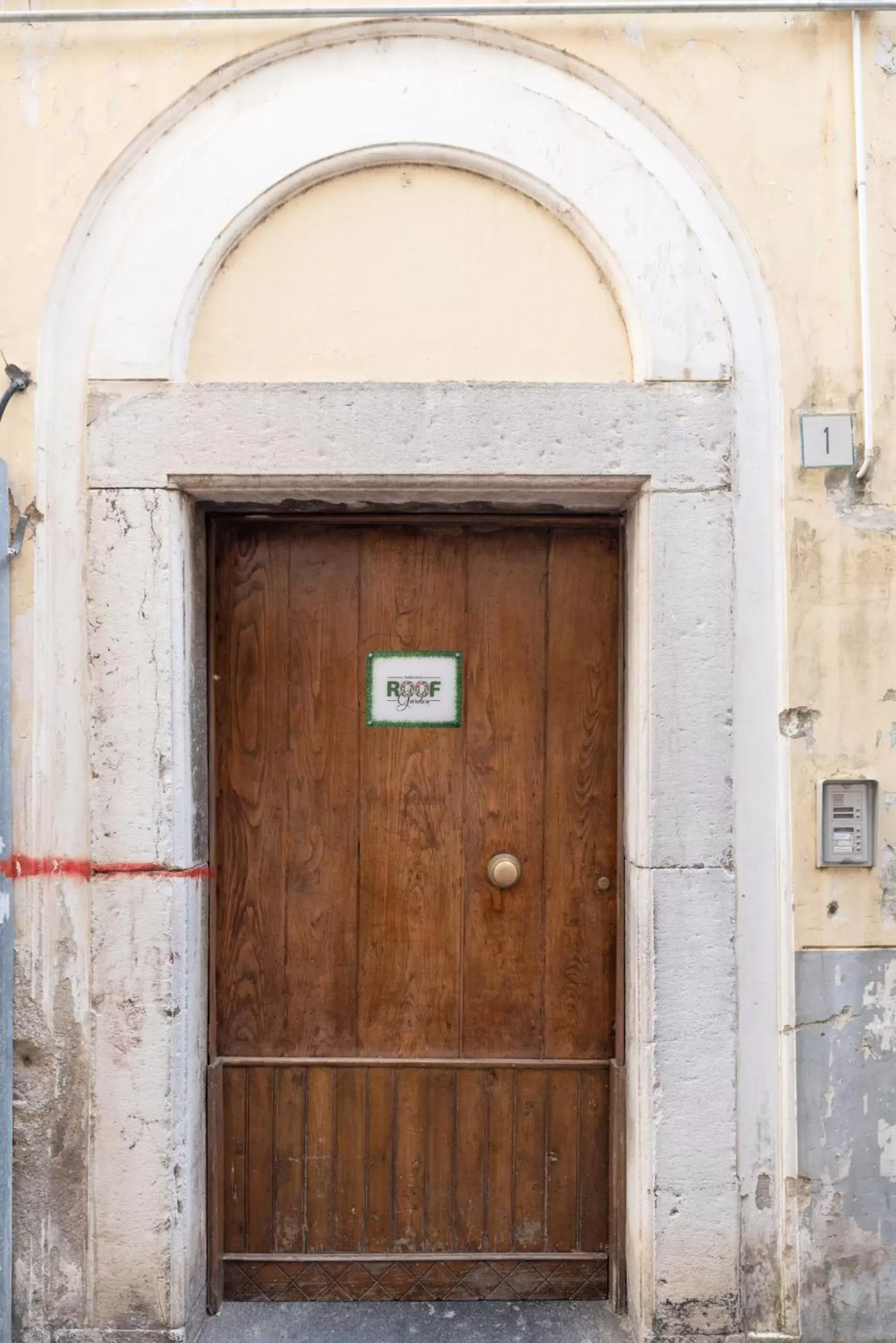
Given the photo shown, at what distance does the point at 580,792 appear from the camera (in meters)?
2.73

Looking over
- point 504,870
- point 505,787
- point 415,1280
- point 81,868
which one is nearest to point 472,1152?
point 415,1280

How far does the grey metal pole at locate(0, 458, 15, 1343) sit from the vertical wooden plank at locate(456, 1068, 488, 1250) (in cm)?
119

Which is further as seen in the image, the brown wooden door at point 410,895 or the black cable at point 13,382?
the brown wooden door at point 410,895

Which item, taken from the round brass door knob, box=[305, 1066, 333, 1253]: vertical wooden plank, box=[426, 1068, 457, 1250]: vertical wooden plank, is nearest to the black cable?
the round brass door knob

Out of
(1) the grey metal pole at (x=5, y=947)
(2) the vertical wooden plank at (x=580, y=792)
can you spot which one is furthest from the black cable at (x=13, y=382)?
(2) the vertical wooden plank at (x=580, y=792)

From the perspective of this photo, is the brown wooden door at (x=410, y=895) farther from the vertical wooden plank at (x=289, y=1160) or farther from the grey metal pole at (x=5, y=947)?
the grey metal pole at (x=5, y=947)

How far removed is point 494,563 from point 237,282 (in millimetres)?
1017

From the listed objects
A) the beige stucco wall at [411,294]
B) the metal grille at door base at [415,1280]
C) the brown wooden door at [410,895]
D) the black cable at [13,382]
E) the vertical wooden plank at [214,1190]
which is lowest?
the metal grille at door base at [415,1280]

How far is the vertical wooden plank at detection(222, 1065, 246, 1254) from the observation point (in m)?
2.73

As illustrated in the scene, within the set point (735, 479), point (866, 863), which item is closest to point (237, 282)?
point (735, 479)

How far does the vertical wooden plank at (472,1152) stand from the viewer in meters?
2.73

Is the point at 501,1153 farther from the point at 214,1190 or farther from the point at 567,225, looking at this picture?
the point at 567,225

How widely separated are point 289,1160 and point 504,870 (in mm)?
1047

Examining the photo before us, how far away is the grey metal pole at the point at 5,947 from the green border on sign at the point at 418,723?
949 millimetres
